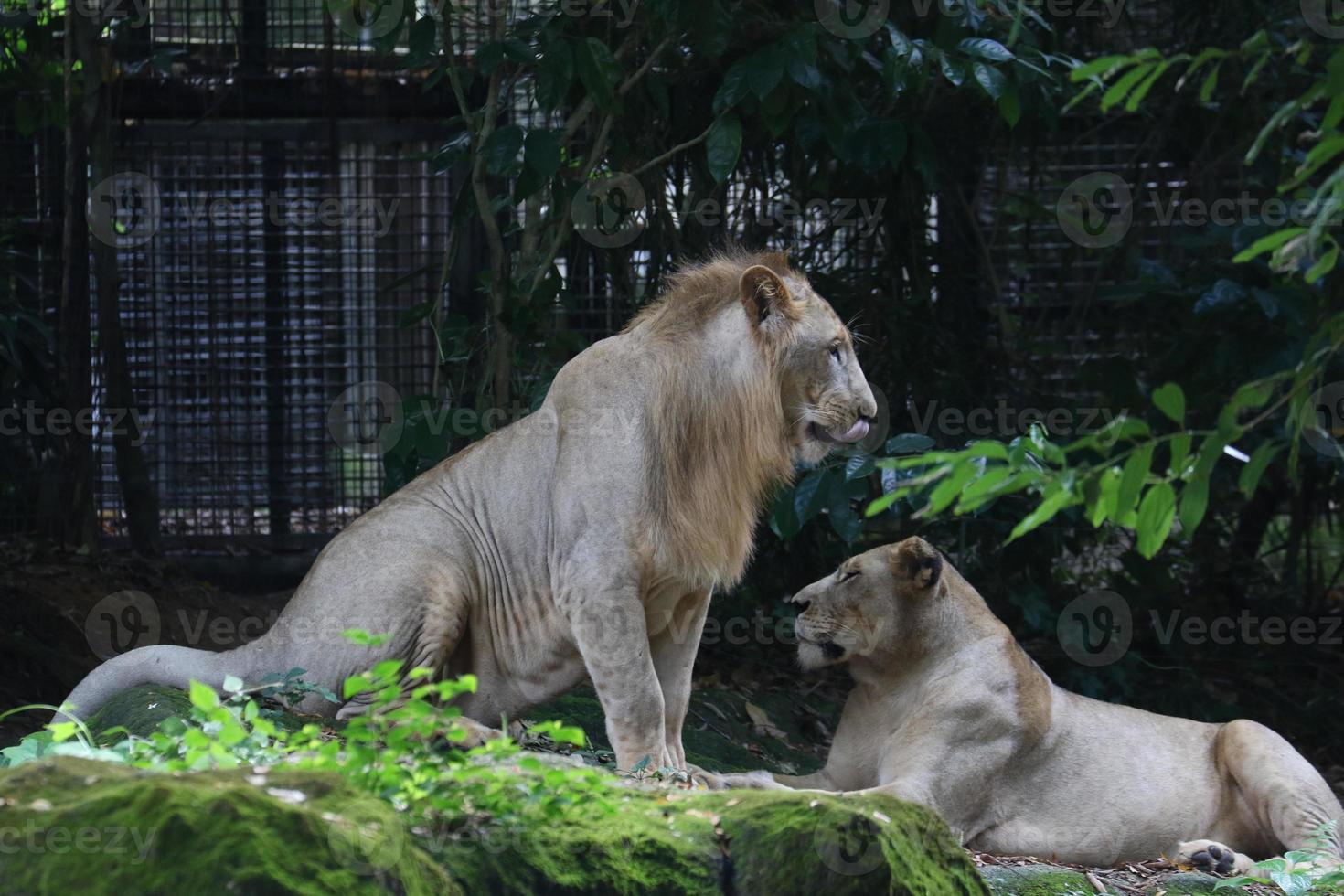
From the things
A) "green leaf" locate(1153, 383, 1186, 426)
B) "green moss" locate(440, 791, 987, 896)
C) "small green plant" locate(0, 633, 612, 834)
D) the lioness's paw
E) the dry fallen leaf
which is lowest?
the dry fallen leaf

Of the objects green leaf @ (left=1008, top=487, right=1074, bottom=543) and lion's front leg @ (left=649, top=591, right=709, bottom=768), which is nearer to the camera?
green leaf @ (left=1008, top=487, right=1074, bottom=543)

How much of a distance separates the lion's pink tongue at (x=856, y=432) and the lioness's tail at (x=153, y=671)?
212cm

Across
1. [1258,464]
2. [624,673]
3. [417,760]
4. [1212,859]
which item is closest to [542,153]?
[624,673]

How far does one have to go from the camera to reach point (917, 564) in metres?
5.33

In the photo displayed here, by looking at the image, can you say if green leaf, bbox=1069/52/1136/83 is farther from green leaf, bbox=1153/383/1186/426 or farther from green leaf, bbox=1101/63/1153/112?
green leaf, bbox=1153/383/1186/426

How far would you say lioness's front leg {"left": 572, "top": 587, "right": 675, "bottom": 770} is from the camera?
14.9ft

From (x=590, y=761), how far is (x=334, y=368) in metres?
4.50

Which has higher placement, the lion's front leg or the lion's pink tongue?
the lion's pink tongue

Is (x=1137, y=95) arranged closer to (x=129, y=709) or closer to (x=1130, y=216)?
(x=129, y=709)

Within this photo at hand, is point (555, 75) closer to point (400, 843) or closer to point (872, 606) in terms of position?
point (872, 606)

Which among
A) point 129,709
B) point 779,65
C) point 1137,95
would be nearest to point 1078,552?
point 779,65

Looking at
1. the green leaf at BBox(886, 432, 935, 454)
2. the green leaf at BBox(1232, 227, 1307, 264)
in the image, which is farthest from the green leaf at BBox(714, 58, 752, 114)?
the green leaf at BBox(1232, 227, 1307, 264)

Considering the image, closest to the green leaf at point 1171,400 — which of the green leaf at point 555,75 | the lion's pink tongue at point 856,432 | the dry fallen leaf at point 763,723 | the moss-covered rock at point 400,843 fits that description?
the moss-covered rock at point 400,843

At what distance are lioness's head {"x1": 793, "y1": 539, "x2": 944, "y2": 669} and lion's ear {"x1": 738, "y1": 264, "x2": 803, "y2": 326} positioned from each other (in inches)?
42.8
